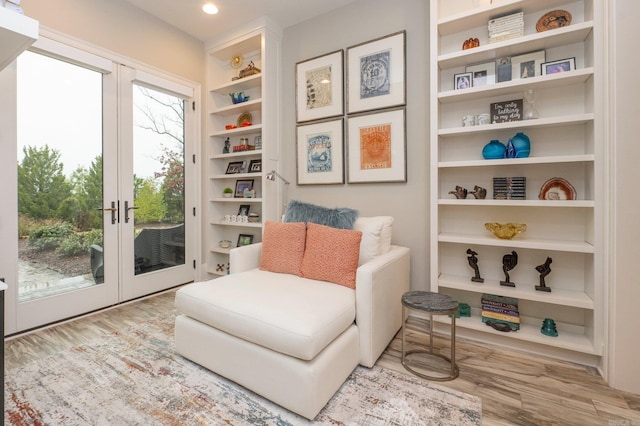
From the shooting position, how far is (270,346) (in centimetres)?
151

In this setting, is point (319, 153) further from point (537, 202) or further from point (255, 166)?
point (537, 202)

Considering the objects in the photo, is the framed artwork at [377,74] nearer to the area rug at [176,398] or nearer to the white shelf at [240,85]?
the white shelf at [240,85]

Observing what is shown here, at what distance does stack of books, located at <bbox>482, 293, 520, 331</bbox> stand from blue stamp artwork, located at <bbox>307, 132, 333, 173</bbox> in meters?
1.79

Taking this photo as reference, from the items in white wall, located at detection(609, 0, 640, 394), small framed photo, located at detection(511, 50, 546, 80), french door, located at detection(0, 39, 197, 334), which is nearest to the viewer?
white wall, located at detection(609, 0, 640, 394)

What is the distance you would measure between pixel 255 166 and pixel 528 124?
257 cm

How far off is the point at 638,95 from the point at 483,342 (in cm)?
174

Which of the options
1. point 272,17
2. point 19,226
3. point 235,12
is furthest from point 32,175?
point 272,17

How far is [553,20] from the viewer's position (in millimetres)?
2021

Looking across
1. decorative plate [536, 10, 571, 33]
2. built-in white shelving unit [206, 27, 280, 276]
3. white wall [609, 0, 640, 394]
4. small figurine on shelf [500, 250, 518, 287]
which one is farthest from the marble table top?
decorative plate [536, 10, 571, 33]

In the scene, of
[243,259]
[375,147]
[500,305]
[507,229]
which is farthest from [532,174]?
[243,259]

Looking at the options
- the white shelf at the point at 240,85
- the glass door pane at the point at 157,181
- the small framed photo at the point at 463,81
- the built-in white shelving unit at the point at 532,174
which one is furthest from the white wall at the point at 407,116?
the glass door pane at the point at 157,181

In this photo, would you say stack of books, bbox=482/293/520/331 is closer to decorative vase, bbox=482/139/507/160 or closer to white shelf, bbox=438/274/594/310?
white shelf, bbox=438/274/594/310

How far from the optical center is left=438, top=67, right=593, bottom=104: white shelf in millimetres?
1857

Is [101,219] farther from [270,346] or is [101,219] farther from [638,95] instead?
[638,95]
